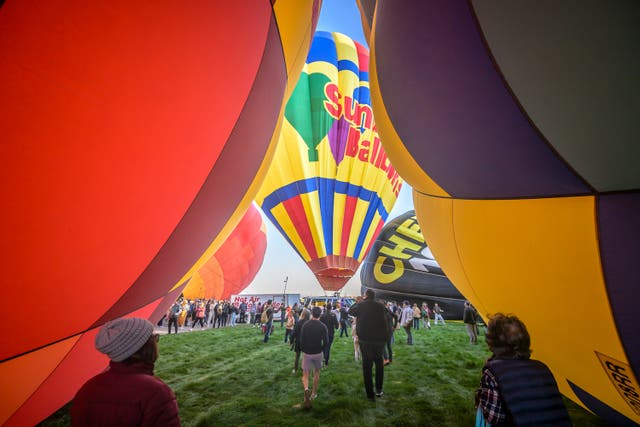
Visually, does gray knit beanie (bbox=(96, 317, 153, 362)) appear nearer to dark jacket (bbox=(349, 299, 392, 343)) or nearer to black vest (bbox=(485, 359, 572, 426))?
black vest (bbox=(485, 359, 572, 426))

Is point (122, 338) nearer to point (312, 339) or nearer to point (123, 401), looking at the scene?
point (123, 401)

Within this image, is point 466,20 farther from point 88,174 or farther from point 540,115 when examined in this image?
point 88,174

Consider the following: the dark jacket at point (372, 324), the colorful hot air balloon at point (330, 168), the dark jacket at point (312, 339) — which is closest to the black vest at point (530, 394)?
the dark jacket at point (372, 324)

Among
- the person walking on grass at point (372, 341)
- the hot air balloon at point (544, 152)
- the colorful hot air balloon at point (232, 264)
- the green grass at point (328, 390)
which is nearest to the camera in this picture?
the hot air balloon at point (544, 152)

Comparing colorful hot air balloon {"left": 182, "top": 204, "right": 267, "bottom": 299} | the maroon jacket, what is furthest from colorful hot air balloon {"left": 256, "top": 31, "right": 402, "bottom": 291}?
→ the maroon jacket

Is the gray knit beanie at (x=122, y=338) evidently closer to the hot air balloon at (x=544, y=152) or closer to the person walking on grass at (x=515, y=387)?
the person walking on grass at (x=515, y=387)

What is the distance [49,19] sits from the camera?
51.2 inches

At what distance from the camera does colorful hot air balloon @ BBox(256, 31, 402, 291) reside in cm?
1021

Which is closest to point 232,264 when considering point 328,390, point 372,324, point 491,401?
point 328,390

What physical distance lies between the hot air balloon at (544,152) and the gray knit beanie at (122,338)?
2420 mm

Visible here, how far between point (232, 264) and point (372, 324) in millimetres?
18417

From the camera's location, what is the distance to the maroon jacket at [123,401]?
1.16 meters

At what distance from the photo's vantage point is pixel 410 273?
13539mm

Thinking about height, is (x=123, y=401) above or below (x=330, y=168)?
below
